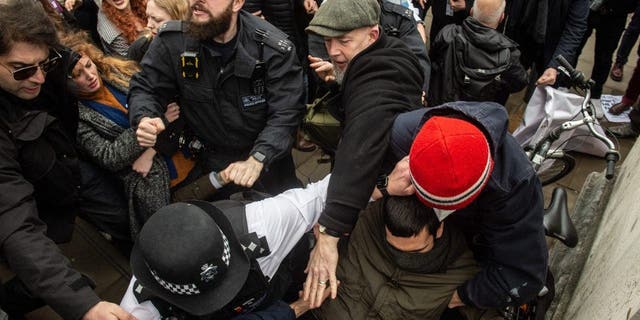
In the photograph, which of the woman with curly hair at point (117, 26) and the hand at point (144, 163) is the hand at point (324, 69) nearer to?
the hand at point (144, 163)

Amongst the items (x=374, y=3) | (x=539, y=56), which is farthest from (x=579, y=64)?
(x=374, y=3)

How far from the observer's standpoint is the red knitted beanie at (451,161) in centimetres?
147

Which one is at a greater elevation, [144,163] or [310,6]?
[310,6]

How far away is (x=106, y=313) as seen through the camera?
1.87 metres

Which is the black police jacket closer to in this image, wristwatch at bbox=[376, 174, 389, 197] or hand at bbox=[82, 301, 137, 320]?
wristwatch at bbox=[376, 174, 389, 197]

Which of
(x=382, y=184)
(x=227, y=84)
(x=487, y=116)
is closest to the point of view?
(x=487, y=116)

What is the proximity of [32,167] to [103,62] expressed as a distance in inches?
35.5

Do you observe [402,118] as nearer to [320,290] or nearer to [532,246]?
[532,246]

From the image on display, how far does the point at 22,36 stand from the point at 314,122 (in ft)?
5.19

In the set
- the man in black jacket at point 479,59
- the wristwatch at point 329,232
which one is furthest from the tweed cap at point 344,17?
the wristwatch at point 329,232

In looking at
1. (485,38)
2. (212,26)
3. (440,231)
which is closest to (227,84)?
(212,26)

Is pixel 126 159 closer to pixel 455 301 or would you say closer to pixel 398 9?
pixel 455 301

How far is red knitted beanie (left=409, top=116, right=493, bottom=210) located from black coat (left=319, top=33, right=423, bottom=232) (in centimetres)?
39

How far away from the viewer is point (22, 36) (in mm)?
2041
